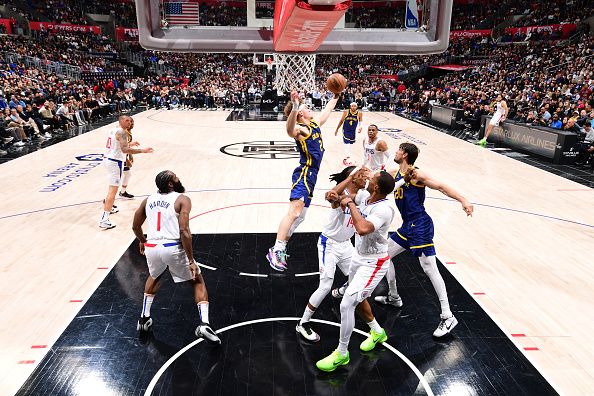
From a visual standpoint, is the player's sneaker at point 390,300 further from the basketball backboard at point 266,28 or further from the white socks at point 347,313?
the basketball backboard at point 266,28

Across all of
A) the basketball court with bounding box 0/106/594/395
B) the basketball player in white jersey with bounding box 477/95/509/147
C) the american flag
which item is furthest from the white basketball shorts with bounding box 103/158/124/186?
the basketball player in white jersey with bounding box 477/95/509/147

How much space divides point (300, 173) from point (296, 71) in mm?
14216

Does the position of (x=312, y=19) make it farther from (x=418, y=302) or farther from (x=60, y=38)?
(x=60, y=38)

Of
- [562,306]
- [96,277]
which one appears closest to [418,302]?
[562,306]

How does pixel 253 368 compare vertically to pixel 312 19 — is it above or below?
below

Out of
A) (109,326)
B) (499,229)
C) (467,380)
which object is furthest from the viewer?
(499,229)

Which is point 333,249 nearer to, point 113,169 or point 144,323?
point 144,323

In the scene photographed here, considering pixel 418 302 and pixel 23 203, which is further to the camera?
pixel 23 203

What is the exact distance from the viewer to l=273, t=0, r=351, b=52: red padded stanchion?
4887mm

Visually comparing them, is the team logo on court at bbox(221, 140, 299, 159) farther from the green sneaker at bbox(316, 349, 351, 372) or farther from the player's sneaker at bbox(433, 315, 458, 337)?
the green sneaker at bbox(316, 349, 351, 372)

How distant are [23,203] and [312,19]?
6.59m

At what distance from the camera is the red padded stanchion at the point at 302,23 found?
16.0 feet

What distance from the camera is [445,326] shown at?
4.30 m

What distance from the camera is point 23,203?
8.27m
